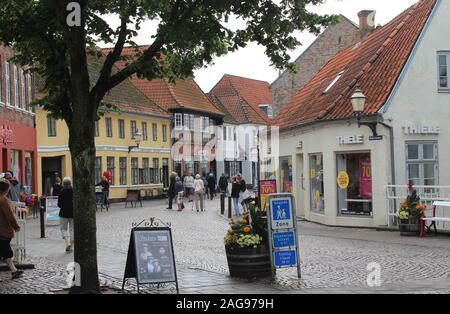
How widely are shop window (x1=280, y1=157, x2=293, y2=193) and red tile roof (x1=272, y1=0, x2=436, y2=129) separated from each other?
1.55 m

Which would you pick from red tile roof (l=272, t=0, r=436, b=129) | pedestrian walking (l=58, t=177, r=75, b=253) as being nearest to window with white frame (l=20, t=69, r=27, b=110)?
red tile roof (l=272, t=0, r=436, b=129)

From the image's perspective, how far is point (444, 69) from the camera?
21484 mm

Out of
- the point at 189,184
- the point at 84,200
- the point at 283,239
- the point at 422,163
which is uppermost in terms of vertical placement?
the point at 422,163

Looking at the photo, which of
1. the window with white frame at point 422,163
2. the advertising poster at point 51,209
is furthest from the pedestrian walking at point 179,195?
the window with white frame at point 422,163

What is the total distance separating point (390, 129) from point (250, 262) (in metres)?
10.5

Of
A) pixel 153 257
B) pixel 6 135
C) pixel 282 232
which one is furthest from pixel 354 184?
pixel 6 135

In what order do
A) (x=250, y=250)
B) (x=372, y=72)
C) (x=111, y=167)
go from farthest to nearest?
(x=111, y=167)
(x=372, y=72)
(x=250, y=250)

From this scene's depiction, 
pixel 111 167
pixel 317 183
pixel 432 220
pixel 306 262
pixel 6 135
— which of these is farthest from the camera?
pixel 111 167

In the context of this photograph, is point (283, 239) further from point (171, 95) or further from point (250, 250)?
point (171, 95)

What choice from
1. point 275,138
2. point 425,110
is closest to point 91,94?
point 425,110

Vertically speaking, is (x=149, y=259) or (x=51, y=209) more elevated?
(x=51, y=209)

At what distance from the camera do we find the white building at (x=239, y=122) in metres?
65.4

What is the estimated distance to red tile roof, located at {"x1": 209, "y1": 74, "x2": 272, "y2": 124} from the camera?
7044 centimetres
